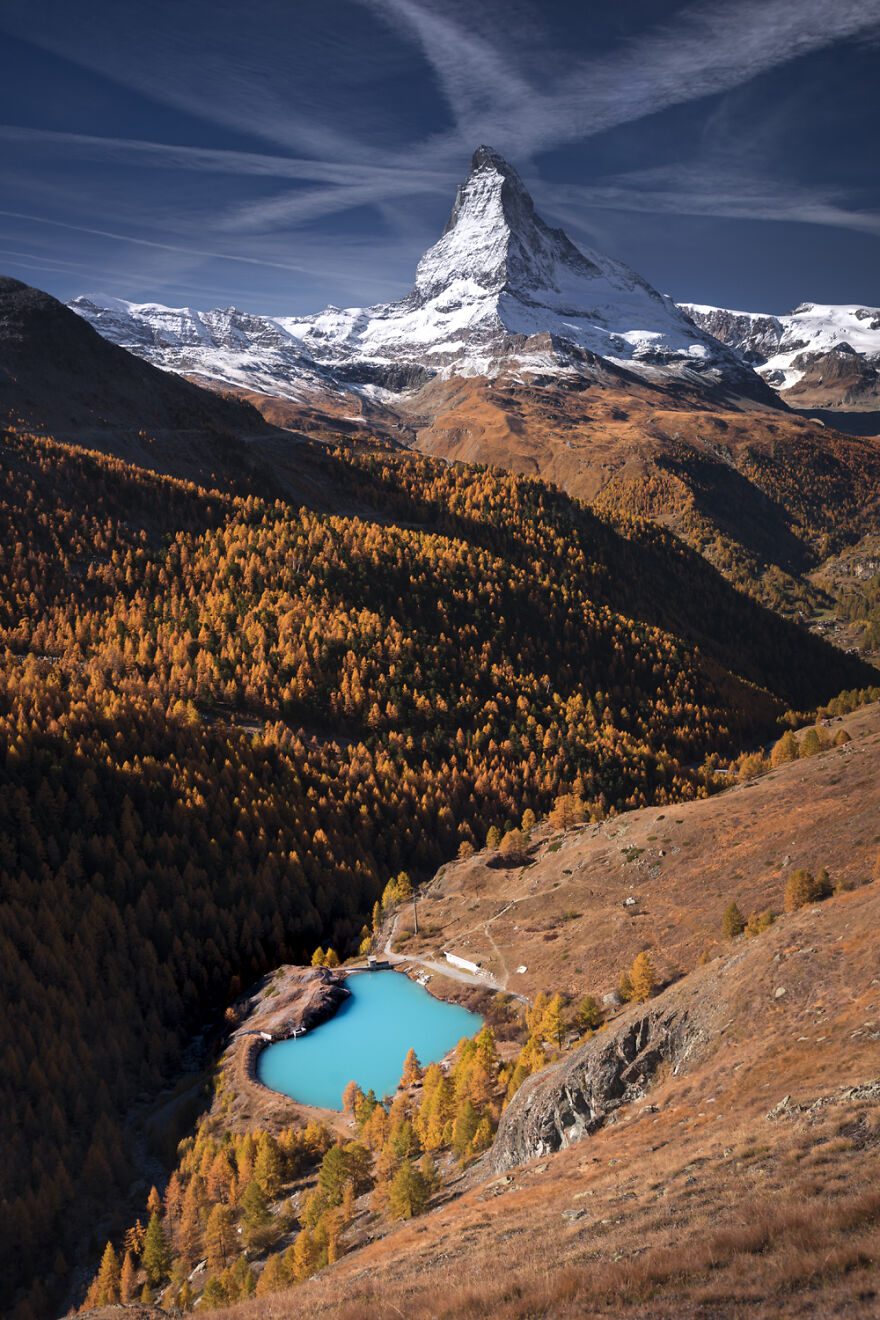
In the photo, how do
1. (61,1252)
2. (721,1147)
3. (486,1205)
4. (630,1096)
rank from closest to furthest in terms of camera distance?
1. (721,1147)
2. (486,1205)
3. (630,1096)
4. (61,1252)

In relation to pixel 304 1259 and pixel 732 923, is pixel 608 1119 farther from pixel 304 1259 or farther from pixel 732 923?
pixel 732 923

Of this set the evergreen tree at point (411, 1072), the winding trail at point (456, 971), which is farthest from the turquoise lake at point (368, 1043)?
the evergreen tree at point (411, 1072)

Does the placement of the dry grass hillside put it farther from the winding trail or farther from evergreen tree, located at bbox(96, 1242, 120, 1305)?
evergreen tree, located at bbox(96, 1242, 120, 1305)

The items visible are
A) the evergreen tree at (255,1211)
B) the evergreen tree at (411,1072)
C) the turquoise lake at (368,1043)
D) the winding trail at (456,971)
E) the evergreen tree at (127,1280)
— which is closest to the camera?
the evergreen tree at (255,1211)

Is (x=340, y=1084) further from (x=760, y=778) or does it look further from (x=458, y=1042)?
(x=760, y=778)

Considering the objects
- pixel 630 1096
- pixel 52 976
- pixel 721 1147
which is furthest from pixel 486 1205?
pixel 52 976

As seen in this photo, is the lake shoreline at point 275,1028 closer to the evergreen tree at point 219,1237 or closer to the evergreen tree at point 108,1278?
the evergreen tree at point 219,1237
